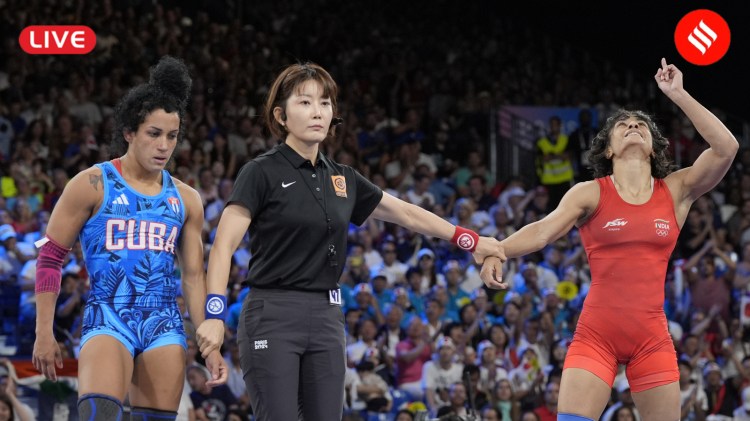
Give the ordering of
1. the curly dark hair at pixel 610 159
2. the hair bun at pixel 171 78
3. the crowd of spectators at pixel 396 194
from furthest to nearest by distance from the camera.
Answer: the crowd of spectators at pixel 396 194 < the curly dark hair at pixel 610 159 < the hair bun at pixel 171 78

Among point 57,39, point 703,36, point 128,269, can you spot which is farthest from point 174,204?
point 703,36

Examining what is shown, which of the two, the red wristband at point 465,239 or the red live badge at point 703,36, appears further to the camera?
the red live badge at point 703,36

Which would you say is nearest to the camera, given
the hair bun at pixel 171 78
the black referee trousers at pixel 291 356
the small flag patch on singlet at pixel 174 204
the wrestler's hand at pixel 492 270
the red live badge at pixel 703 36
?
the black referee trousers at pixel 291 356

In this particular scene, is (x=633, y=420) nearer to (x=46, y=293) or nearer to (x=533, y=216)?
(x=533, y=216)

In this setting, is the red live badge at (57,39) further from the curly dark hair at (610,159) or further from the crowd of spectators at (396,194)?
the curly dark hair at (610,159)

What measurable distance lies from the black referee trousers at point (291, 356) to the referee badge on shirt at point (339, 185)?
1.50ft

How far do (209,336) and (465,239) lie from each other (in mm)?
1507

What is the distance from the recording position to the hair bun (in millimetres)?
5039

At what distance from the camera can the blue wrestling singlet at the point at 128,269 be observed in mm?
4699

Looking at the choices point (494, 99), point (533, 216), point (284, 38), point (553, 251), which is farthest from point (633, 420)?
point (284, 38)

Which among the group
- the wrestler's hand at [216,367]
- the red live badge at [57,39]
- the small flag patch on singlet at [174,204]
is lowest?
the wrestler's hand at [216,367]

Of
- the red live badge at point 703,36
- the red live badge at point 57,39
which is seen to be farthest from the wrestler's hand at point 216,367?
the red live badge at point 703,36

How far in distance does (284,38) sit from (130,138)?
1317cm

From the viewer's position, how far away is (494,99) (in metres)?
17.4
